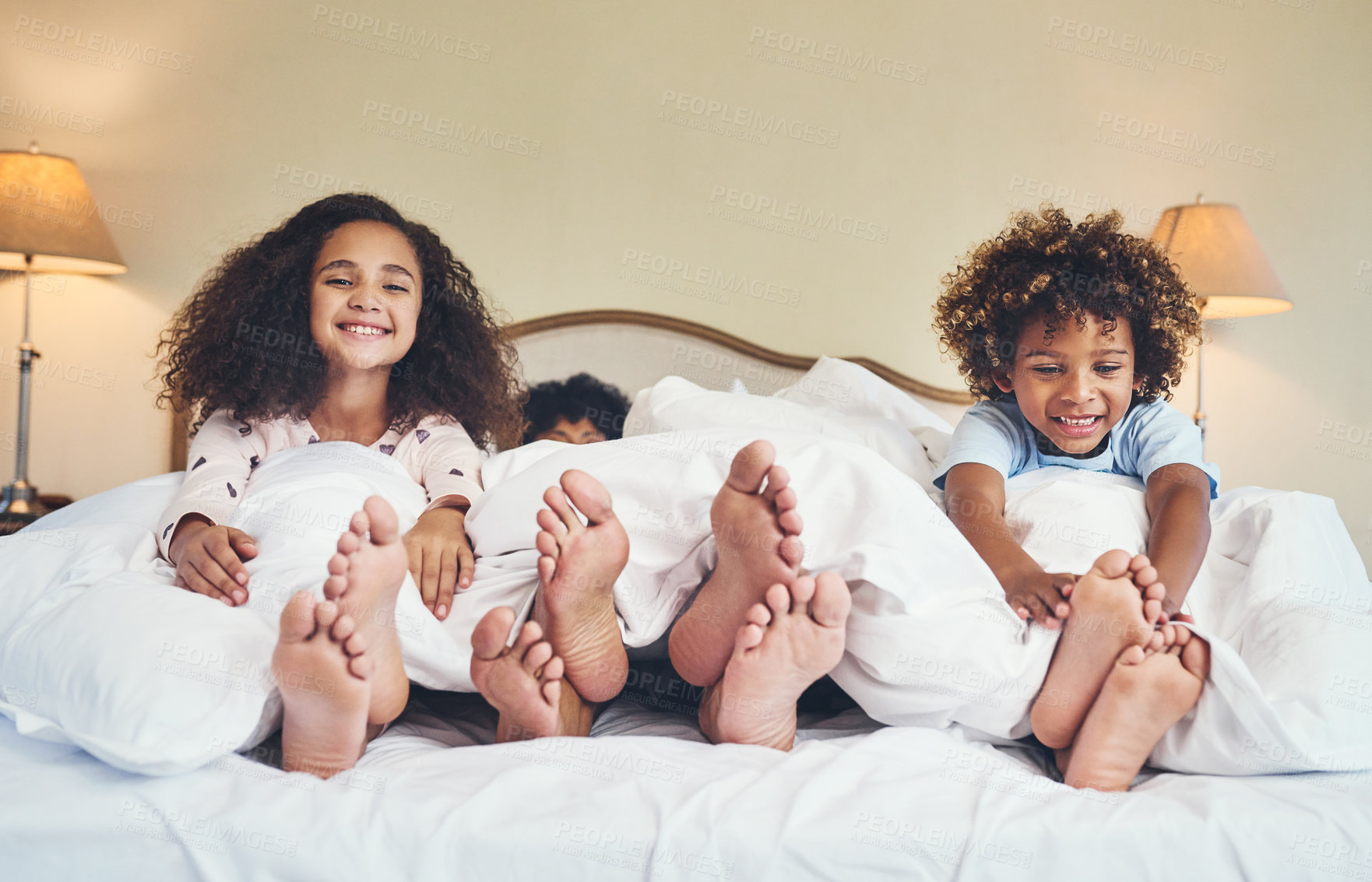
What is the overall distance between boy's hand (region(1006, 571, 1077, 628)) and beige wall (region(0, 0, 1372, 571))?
4.89 ft

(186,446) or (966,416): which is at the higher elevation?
(966,416)

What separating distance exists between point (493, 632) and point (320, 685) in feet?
0.43

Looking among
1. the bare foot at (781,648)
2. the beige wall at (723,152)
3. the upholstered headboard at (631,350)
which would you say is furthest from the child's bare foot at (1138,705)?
the beige wall at (723,152)

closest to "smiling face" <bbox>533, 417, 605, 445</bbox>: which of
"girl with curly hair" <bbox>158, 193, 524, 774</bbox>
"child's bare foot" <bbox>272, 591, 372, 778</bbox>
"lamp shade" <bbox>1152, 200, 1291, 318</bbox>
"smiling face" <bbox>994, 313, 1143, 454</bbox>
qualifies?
"girl with curly hair" <bbox>158, 193, 524, 774</bbox>

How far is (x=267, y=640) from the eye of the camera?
2.35ft

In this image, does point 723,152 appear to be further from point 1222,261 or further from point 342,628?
point 342,628

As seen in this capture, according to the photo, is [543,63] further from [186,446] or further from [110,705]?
[110,705]

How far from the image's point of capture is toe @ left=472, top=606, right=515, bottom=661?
27.9 inches

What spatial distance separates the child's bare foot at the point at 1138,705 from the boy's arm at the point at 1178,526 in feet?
0.31

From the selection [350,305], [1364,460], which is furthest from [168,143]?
[1364,460]

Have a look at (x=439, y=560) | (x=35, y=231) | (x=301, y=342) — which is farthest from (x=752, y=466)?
(x=35, y=231)

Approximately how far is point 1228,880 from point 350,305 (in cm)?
119

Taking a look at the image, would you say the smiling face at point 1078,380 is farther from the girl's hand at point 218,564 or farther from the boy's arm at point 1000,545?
the girl's hand at point 218,564

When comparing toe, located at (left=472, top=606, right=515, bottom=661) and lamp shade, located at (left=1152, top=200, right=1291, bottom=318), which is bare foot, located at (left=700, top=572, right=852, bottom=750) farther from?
lamp shade, located at (left=1152, top=200, right=1291, bottom=318)
